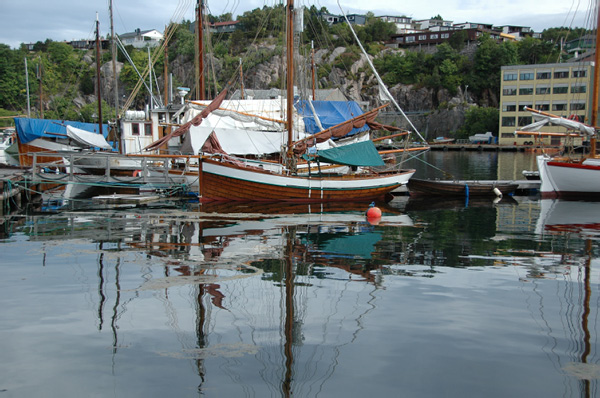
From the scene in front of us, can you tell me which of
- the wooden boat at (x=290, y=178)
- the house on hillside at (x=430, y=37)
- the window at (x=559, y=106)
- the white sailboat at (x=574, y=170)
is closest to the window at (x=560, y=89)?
the window at (x=559, y=106)

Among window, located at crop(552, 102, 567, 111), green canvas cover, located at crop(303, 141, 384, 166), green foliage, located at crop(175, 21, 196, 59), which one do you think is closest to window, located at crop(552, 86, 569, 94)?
window, located at crop(552, 102, 567, 111)

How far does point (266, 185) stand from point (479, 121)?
316 ft

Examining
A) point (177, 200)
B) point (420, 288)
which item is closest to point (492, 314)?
point (420, 288)

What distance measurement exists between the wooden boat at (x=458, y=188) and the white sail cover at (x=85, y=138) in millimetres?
19816

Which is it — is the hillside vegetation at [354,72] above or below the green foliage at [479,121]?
above

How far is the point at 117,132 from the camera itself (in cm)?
4056

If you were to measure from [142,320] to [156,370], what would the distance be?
2111 millimetres

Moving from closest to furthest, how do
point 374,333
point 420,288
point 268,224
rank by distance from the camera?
1. point 374,333
2. point 420,288
3. point 268,224

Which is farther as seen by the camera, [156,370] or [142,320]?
[142,320]

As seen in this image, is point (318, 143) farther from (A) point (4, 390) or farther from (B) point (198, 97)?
(A) point (4, 390)

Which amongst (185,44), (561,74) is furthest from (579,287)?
(185,44)

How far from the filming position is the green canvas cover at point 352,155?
94.2 feet

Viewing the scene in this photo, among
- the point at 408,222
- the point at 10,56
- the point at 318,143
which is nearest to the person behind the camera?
the point at 408,222

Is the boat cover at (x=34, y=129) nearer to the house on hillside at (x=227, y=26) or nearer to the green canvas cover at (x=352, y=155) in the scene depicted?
the green canvas cover at (x=352, y=155)
